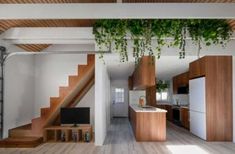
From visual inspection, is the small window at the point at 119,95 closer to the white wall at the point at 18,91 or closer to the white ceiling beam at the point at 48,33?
the white wall at the point at 18,91

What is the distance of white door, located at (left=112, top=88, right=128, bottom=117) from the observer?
16250 millimetres

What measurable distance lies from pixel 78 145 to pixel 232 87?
4.61 metres

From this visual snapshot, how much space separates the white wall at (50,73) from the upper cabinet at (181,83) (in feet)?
16.1

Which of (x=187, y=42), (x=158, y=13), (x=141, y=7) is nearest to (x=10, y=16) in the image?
(x=141, y=7)

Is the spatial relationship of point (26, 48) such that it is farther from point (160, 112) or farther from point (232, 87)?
point (232, 87)

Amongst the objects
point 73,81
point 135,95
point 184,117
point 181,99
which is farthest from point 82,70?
point 135,95

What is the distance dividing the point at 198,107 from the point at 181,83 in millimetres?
4390

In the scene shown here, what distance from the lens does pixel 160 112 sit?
7598mm

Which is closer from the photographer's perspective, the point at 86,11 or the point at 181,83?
the point at 86,11

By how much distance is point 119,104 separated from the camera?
16.3 meters

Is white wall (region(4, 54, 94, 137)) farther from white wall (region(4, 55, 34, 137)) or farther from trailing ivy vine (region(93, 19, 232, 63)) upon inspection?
trailing ivy vine (region(93, 19, 232, 63))

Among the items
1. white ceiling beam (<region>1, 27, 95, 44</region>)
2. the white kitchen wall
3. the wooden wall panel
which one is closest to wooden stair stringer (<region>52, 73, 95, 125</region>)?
white ceiling beam (<region>1, 27, 95, 44</region>)

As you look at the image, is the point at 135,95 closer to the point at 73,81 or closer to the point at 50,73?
the point at 50,73

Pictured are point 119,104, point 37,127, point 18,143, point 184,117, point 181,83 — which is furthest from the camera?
point 119,104
